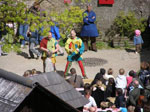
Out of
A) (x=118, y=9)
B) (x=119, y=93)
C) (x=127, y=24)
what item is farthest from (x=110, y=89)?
(x=118, y=9)

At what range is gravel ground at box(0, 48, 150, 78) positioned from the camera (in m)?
13.2

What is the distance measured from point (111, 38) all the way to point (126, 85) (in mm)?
7449

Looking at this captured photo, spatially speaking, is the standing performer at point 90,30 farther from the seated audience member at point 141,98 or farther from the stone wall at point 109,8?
the seated audience member at point 141,98

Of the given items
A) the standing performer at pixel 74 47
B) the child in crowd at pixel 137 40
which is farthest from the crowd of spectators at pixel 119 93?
the child in crowd at pixel 137 40

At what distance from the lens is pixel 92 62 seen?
14.0m

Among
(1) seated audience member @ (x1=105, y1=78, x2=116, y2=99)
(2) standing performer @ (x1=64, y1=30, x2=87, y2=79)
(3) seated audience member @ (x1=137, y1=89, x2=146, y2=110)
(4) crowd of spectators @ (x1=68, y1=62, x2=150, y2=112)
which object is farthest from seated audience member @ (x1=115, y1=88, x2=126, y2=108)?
(2) standing performer @ (x1=64, y1=30, x2=87, y2=79)

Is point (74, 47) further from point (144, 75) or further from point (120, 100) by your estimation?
point (120, 100)

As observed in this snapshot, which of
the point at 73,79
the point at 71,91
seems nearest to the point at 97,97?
the point at 73,79

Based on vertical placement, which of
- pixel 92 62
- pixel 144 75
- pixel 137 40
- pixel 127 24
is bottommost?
pixel 92 62

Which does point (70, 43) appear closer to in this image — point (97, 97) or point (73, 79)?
point (73, 79)

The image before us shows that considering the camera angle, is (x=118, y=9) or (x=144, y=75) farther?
(x=118, y=9)

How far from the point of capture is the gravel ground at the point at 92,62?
43.2 feet

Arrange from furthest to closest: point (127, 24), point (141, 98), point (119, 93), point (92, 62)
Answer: point (127, 24) → point (92, 62) → point (119, 93) → point (141, 98)

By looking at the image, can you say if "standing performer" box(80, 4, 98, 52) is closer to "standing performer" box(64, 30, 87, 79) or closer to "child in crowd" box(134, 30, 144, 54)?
"child in crowd" box(134, 30, 144, 54)
